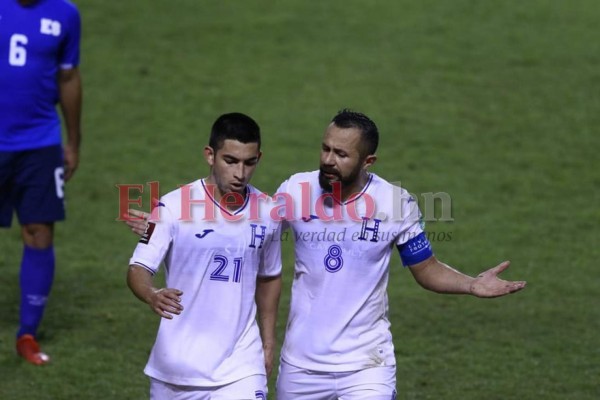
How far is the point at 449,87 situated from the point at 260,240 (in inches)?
371

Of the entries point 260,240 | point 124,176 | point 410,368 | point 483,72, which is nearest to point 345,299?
point 260,240

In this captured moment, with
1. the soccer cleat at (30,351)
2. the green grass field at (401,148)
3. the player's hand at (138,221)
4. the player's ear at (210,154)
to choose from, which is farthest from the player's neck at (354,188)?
the soccer cleat at (30,351)

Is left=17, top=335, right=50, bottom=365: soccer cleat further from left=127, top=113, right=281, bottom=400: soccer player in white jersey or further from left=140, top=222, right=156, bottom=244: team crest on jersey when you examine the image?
left=140, top=222, right=156, bottom=244: team crest on jersey

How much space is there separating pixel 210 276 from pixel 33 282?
2.90 m

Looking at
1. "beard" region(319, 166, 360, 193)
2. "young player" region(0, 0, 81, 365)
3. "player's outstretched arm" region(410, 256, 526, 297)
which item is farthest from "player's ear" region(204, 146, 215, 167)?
"young player" region(0, 0, 81, 365)

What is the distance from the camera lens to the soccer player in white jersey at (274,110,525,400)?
5.52m

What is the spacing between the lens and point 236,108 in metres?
14.0

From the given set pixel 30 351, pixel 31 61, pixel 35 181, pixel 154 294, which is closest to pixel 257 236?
pixel 154 294

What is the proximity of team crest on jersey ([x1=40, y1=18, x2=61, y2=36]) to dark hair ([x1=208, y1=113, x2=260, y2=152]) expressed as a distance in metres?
2.69

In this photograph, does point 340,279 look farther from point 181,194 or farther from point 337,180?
point 181,194

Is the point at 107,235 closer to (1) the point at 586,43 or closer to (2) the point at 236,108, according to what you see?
(2) the point at 236,108

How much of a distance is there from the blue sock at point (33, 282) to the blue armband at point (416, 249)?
10.0 feet

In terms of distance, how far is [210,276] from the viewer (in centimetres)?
533

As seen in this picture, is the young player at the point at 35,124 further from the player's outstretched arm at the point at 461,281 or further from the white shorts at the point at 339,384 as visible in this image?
the player's outstretched arm at the point at 461,281
